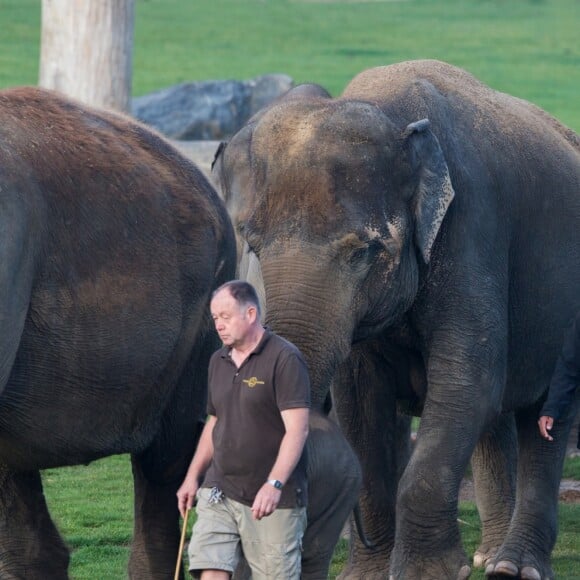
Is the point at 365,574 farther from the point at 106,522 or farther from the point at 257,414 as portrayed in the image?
the point at 257,414

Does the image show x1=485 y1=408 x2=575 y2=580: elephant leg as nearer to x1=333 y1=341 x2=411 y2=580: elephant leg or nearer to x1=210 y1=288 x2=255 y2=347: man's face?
x1=333 y1=341 x2=411 y2=580: elephant leg

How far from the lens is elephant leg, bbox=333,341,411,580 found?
8.24 m

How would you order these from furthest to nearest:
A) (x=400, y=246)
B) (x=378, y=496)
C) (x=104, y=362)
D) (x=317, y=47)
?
(x=317, y=47)
(x=378, y=496)
(x=400, y=246)
(x=104, y=362)

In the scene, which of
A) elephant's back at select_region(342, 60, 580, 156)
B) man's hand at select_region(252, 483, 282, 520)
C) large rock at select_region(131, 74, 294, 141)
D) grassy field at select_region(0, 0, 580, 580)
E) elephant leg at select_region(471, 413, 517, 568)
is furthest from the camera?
grassy field at select_region(0, 0, 580, 580)

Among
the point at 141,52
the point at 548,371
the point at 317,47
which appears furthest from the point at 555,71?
the point at 548,371

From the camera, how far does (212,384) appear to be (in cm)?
621

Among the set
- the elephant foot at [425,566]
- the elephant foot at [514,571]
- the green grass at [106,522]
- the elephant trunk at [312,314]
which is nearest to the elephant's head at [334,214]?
the elephant trunk at [312,314]

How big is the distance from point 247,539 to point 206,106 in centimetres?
1497

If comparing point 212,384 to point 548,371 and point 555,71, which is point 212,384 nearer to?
point 548,371

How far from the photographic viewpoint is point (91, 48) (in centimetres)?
1360

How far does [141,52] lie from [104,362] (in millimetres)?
26189

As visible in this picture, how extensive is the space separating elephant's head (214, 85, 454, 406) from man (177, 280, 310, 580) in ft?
2.60

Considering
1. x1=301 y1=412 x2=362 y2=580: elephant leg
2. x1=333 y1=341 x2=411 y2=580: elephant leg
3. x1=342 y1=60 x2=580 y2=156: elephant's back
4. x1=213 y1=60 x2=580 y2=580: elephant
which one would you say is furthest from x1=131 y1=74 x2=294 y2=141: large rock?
x1=301 y1=412 x2=362 y2=580: elephant leg

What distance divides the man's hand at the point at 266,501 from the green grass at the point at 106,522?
1.78m
